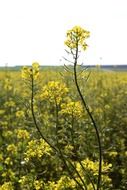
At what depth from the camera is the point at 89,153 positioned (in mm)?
6051

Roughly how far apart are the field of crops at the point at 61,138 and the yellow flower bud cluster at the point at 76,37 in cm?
15

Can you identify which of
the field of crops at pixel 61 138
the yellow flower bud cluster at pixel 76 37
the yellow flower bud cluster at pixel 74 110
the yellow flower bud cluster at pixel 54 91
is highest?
the yellow flower bud cluster at pixel 76 37

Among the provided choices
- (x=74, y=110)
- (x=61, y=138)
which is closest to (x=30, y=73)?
(x=74, y=110)

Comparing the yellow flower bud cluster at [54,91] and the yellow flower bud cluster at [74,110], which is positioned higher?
the yellow flower bud cluster at [54,91]

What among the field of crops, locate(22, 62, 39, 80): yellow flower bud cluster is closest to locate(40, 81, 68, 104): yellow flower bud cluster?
the field of crops

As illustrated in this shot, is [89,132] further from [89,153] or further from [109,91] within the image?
[109,91]

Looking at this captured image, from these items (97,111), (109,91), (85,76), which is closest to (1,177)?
(85,76)

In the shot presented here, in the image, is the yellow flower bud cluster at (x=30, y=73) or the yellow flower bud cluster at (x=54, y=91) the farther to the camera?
the yellow flower bud cluster at (x=54, y=91)

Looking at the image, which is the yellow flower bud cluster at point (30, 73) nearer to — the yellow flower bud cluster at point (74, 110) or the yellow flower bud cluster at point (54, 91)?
the yellow flower bud cluster at point (54, 91)

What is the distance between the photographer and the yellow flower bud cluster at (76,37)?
2.49 m

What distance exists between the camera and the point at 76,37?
2.51m

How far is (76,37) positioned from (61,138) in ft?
13.4

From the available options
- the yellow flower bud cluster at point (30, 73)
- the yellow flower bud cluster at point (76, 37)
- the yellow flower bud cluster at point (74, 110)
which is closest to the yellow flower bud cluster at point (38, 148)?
the yellow flower bud cluster at point (74, 110)

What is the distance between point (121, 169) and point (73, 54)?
11.5 feet
